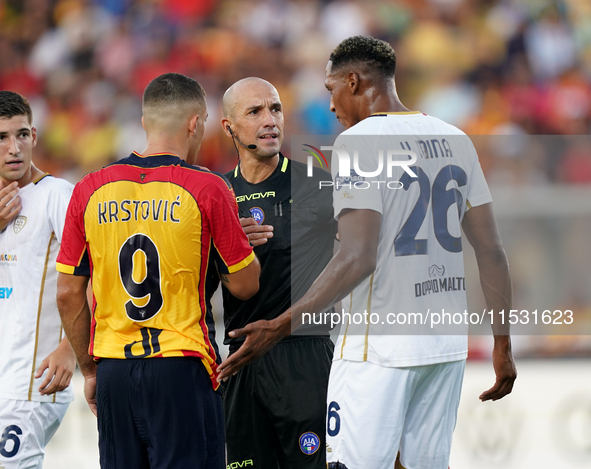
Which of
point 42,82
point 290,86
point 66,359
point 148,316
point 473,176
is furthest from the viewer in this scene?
point 42,82

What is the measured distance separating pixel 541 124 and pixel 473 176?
6.71 m

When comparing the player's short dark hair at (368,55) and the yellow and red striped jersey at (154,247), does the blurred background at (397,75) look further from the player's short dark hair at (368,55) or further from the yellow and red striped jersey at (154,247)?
the yellow and red striped jersey at (154,247)

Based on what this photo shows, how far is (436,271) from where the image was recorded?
143 inches

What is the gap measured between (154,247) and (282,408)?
1463mm

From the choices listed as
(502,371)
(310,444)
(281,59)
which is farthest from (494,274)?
(281,59)

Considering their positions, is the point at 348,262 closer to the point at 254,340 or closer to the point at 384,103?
the point at 254,340

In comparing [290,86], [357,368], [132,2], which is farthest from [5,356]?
[132,2]

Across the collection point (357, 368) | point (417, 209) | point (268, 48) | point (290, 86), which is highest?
point (268, 48)

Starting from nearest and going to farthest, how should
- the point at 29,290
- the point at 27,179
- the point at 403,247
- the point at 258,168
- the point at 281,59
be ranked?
the point at 403,247
the point at 29,290
the point at 27,179
the point at 258,168
the point at 281,59

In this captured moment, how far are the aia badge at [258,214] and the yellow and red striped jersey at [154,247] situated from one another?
3.23ft

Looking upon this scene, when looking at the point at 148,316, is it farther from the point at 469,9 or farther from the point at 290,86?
the point at 469,9

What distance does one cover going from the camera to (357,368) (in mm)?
3551

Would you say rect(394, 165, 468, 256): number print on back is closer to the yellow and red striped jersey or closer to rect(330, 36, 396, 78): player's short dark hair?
rect(330, 36, 396, 78): player's short dark hair

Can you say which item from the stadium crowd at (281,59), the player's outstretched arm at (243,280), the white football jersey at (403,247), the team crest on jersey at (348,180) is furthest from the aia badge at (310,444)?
the stadium crowd at (281,59)
